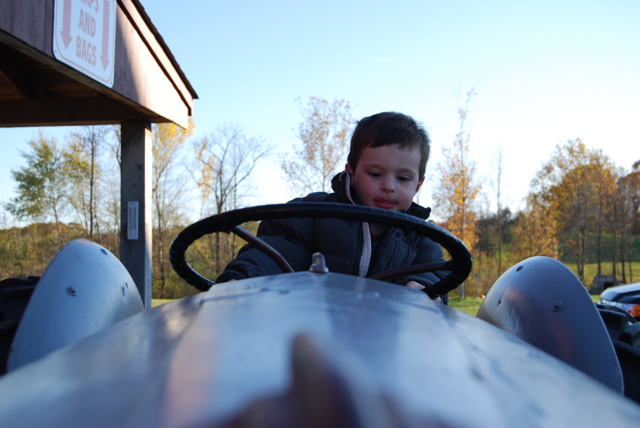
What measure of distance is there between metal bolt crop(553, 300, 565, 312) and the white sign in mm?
3240

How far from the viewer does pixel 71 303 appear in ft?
3.62

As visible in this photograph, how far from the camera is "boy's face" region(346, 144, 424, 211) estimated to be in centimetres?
185

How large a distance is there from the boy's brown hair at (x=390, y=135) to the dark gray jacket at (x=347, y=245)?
0.53ft

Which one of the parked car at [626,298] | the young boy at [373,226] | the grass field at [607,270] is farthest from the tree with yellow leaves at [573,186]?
the young boy at [373,226]

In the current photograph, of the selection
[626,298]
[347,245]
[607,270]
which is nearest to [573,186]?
→ [607,270]

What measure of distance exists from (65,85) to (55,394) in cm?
465

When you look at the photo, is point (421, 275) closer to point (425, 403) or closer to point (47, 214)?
point (425, 403)

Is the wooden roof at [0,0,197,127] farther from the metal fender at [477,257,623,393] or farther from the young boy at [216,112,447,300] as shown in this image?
the metal fender at [477,257,623,393]

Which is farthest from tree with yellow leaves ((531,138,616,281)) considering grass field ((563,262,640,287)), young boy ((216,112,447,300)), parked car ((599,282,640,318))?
young boy ((216,112,447,300))

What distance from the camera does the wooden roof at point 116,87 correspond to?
3.85 metres

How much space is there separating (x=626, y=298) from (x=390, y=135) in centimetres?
381

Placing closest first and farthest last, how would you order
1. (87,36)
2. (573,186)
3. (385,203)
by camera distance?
(385,203)
(87,36)
(573,186)

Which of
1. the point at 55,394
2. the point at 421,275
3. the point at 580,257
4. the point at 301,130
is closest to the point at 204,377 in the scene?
the point at 55,394

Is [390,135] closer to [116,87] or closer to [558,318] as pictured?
[558,318]
